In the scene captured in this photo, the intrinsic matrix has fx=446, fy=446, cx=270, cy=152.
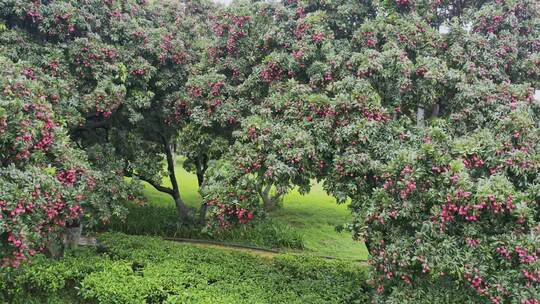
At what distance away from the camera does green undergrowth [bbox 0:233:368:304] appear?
7.63m

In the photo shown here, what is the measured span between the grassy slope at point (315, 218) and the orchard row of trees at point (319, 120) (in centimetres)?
366

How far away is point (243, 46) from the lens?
34.9 ft

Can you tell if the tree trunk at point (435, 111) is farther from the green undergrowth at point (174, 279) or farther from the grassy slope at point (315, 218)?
the green undergrowth at point (174, 279)

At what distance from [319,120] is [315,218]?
377 inches

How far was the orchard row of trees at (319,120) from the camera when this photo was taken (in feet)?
20.4

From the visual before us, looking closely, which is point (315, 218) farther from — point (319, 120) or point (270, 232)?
point (319, 120)

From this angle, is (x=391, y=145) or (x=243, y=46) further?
(x=243, y=46)

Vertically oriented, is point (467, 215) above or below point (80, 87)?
below

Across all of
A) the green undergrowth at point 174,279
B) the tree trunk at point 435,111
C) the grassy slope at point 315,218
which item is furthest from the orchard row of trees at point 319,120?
the grassy slope at point 315,218

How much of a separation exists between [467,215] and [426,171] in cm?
84

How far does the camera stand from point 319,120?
7.90 meters

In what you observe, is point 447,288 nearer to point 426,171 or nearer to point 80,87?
point 426,171

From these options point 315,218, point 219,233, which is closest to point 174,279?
point 219,233

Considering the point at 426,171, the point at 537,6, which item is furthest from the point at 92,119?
the point at 537,6
